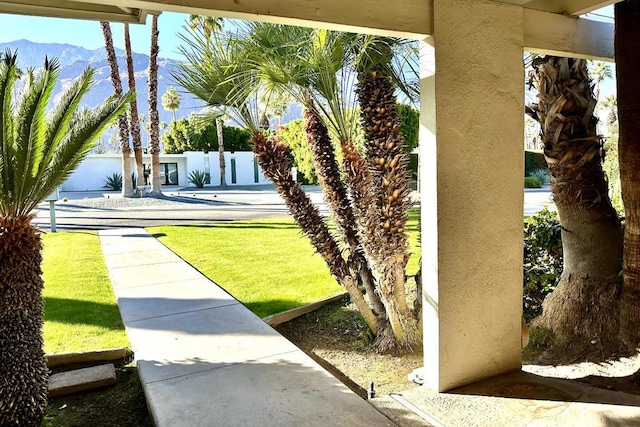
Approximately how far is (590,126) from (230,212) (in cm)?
1679

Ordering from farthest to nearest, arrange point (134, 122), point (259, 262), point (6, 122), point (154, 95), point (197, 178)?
1. point (197, 178)
2. point (154, 95)
3. point (134, 122)
4. point (259, 262)
5. point (6, 122)

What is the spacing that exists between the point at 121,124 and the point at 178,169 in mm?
17592

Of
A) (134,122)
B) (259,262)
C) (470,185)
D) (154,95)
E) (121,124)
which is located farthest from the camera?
(154,95)

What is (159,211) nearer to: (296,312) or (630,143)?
(296,312)

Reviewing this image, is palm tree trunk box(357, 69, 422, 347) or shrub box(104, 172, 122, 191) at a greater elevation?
shrub box(104, 172, 122, 191)

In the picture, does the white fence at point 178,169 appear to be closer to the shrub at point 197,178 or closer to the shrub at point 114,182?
the shrub at point 114,182

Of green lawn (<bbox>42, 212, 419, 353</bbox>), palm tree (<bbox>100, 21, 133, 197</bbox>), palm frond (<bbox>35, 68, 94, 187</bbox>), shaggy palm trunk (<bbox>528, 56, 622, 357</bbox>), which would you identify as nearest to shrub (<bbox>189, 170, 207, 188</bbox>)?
palm tree (<bbox>100, 21, 133, 197</bbox>)

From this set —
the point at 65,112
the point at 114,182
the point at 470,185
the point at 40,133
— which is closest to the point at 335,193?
the point at 470,185

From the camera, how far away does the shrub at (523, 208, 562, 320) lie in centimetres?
546

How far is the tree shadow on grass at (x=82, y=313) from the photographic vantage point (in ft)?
19.2

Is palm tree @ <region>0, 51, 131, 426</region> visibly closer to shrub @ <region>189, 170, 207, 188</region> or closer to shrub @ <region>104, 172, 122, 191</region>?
shrub @ <region>189, 170, 207, 188</region>

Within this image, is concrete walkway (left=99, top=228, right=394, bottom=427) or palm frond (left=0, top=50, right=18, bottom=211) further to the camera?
palm frond (left=0, top=50, right=18, bottom=211)

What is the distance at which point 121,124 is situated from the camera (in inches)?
916

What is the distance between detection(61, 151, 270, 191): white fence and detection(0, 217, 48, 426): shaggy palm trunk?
108 ft
